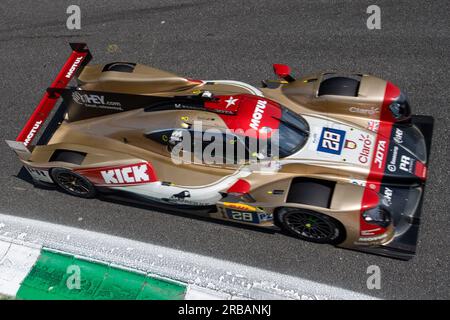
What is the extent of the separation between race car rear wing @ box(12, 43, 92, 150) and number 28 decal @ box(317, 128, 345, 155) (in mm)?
4206

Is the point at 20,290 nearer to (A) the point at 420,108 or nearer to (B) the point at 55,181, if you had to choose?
(B) the point at 55,181

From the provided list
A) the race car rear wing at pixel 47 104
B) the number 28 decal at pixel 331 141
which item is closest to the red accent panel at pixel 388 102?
the number 28 decal at pixel 331 141

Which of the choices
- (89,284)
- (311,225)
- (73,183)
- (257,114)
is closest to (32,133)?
(73,183)

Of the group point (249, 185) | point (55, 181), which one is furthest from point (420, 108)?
point (55, 181)

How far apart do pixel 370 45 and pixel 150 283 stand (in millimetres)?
A: 6235

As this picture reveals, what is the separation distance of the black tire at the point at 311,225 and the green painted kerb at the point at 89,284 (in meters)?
1.75

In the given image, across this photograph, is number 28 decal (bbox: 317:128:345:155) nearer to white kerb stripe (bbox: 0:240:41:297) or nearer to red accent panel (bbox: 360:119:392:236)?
red accent panel (bbox: 360:119:392:236)

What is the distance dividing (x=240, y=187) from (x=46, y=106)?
3.48m

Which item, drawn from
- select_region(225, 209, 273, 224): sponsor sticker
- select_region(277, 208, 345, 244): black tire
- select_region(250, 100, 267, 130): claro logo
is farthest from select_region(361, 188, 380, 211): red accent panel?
select_region(250, 100, 267, 130): claro logo

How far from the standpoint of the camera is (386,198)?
622 cm

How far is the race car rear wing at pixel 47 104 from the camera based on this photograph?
276 inches

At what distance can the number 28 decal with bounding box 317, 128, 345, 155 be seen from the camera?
659cm

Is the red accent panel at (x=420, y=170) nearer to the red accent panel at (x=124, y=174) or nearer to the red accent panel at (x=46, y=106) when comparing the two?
the red accent panel at (x=124, y=174)

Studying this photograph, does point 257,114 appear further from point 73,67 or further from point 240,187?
point 73,67
